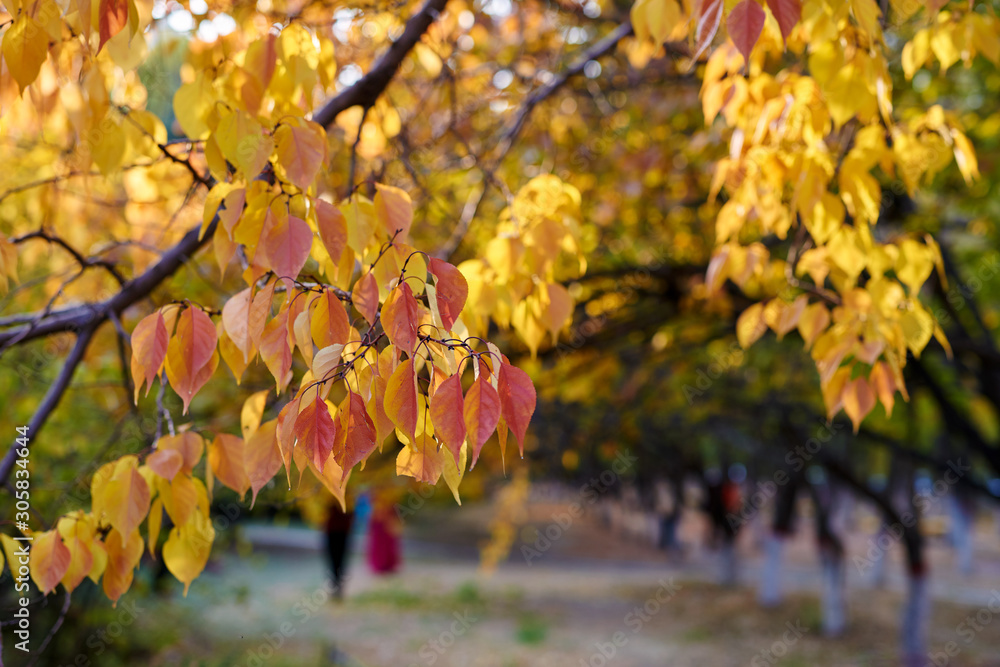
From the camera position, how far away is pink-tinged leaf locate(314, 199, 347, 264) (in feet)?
4.74

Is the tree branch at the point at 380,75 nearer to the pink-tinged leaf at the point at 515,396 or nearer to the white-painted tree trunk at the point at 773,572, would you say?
the pink-tinged leaf at the point at 515,396

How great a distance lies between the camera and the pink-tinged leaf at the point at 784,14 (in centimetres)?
148

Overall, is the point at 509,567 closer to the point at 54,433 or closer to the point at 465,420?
the point at 54,433

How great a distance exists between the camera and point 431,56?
4523 mm

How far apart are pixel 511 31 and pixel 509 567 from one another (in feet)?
49.0

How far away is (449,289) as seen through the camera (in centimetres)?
136

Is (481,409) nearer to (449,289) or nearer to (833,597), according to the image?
(449,289)

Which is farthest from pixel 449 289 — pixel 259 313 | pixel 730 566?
pixel 730 566

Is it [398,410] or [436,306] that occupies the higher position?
[436,306]

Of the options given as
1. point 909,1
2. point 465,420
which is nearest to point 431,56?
point 909,1

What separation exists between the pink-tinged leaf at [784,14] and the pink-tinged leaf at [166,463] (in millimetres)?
1576

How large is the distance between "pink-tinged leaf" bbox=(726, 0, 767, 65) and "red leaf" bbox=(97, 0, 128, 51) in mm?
1246
